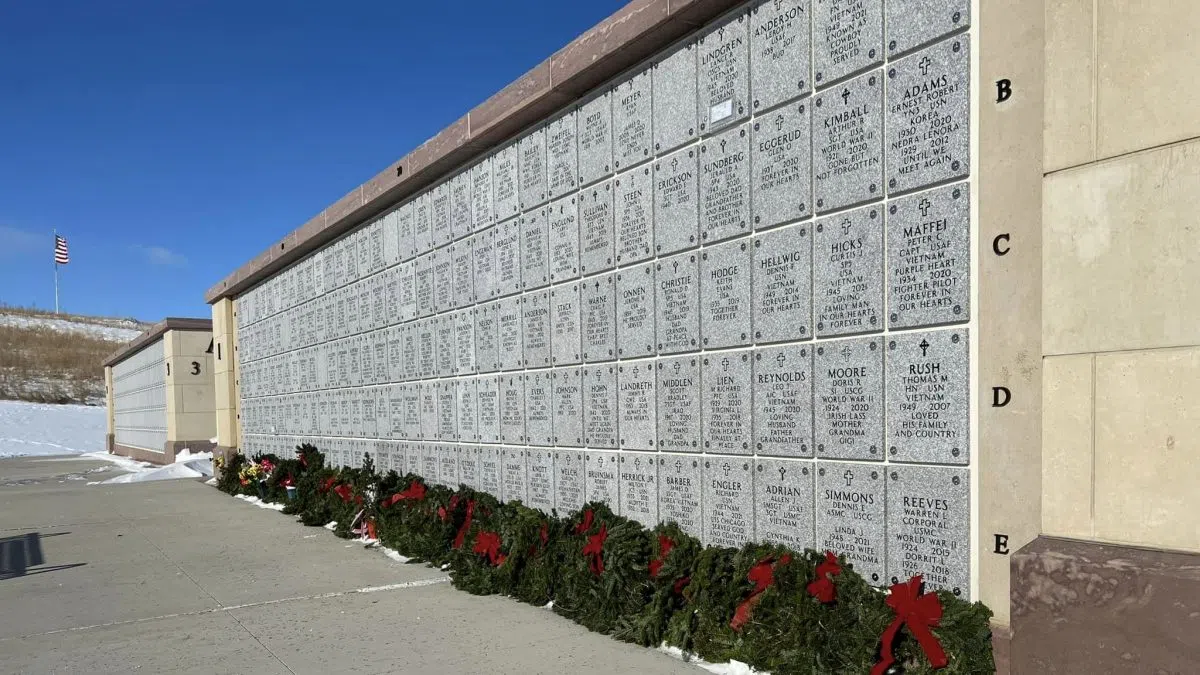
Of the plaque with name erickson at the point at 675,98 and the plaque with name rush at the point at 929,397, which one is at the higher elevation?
the plaque with name erickson at the point at 675,98

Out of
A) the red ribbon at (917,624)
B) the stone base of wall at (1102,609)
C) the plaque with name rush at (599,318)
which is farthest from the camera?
the plaque with name rush at (599,318)

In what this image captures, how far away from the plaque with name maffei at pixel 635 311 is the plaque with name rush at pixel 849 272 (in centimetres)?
135

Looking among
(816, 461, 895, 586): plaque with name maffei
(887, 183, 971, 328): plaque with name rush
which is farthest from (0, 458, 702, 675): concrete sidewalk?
(887, 183, 971, 328): plaque with name rush


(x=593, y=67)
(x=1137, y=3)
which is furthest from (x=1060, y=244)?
A: (x=593, y=67)

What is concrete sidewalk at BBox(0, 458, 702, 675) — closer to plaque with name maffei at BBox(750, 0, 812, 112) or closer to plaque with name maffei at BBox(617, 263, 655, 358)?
plaque with name maffei at BBox(617, 263, 655, 358)

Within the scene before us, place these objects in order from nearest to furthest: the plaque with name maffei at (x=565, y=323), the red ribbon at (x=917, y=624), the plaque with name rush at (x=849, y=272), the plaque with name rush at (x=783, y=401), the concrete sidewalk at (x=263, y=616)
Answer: the red ribbon at (x=917, y=624)
the plaque with name rush at (x=849, y=272)
the plaque with name rush at (x=783, y=401)
the concrete sidewalk at (x=263, y=616)
the plaque with name maffei at (x=565, y=323)

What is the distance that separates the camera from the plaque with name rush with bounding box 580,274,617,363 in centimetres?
557

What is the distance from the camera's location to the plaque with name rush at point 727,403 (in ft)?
14.7

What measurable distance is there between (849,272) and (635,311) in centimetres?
173

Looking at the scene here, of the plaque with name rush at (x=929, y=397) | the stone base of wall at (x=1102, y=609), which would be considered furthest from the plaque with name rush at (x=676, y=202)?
the stone base of wall at (x=1102, y=609)

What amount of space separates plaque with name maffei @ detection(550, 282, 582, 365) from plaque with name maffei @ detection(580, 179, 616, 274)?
24cm

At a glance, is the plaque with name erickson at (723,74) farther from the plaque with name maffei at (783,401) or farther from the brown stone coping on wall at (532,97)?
the plaque with name maffei at (783,401)

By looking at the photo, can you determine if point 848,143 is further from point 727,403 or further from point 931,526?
point 931,526

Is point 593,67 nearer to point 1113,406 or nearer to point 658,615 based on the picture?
point 658,615
